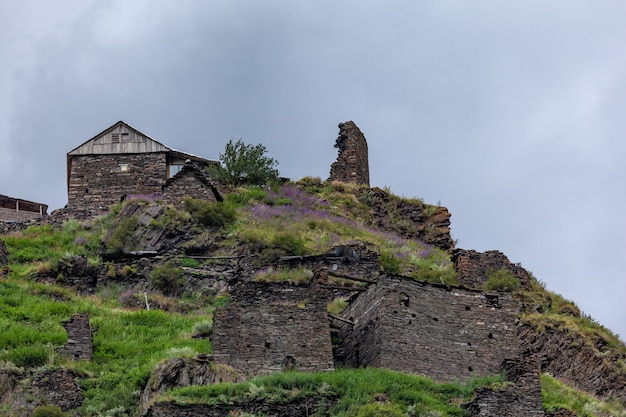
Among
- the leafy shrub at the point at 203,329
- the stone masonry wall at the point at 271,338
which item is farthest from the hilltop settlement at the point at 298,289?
the leafy shrub at the point at 203,329

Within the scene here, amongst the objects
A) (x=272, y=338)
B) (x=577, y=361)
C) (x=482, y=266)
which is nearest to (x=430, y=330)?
(x=272, y=338)

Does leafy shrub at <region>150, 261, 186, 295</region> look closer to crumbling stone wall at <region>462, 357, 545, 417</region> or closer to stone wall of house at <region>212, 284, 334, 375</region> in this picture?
stone wall of house at <region>212, 284, 334, 375</region>

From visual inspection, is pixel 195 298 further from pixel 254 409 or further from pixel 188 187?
pixel 254 409

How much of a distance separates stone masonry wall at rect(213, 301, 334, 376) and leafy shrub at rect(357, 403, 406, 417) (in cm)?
433

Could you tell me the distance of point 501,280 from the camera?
212 feet

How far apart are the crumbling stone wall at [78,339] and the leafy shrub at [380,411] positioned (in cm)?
1090

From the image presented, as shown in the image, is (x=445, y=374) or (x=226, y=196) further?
(x=226, y=196)

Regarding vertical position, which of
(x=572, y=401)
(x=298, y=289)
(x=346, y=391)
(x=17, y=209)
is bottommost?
(x=572, y=401)

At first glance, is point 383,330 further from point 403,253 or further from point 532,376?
point 403,253

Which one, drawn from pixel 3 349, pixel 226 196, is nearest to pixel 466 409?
pixel 3 349

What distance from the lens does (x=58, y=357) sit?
4912 centimetres

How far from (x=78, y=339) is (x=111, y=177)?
2478 centimetres

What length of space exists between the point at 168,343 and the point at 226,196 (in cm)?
2155

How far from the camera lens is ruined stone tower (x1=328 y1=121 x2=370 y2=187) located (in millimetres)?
81812
